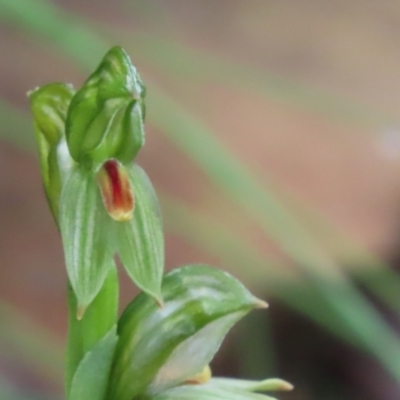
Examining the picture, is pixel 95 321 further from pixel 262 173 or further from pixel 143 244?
pixel 262 173

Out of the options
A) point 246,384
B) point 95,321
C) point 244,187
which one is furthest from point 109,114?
point 244,187

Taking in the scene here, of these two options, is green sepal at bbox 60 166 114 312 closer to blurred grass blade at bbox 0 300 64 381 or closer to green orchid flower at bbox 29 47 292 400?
green orchid flower at bbox 29 47 292 400

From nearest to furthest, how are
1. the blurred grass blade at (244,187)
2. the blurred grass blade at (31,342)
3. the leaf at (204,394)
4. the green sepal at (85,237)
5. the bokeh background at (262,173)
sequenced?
the green sepal at (85,237), the leaf at (204,394), the blurred grass blade at (244,187), the blurred grass blade at (31,342), the bokeh background at (262,173)

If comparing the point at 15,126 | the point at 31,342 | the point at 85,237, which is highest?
the point at 85,237

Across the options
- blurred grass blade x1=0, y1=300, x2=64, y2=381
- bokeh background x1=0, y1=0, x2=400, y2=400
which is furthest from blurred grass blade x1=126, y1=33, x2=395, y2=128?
blurred grass blade x1=0, y1=300, x2=64, y2=381

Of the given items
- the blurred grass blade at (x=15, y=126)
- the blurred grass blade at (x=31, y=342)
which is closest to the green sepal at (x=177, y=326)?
the blurred grass blade at (x=15, y=126)

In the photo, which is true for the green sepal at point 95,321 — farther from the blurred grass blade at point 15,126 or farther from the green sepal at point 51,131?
the blurred grass blade at point 15,126

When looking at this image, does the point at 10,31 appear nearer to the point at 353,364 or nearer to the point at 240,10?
the point at 240,10
